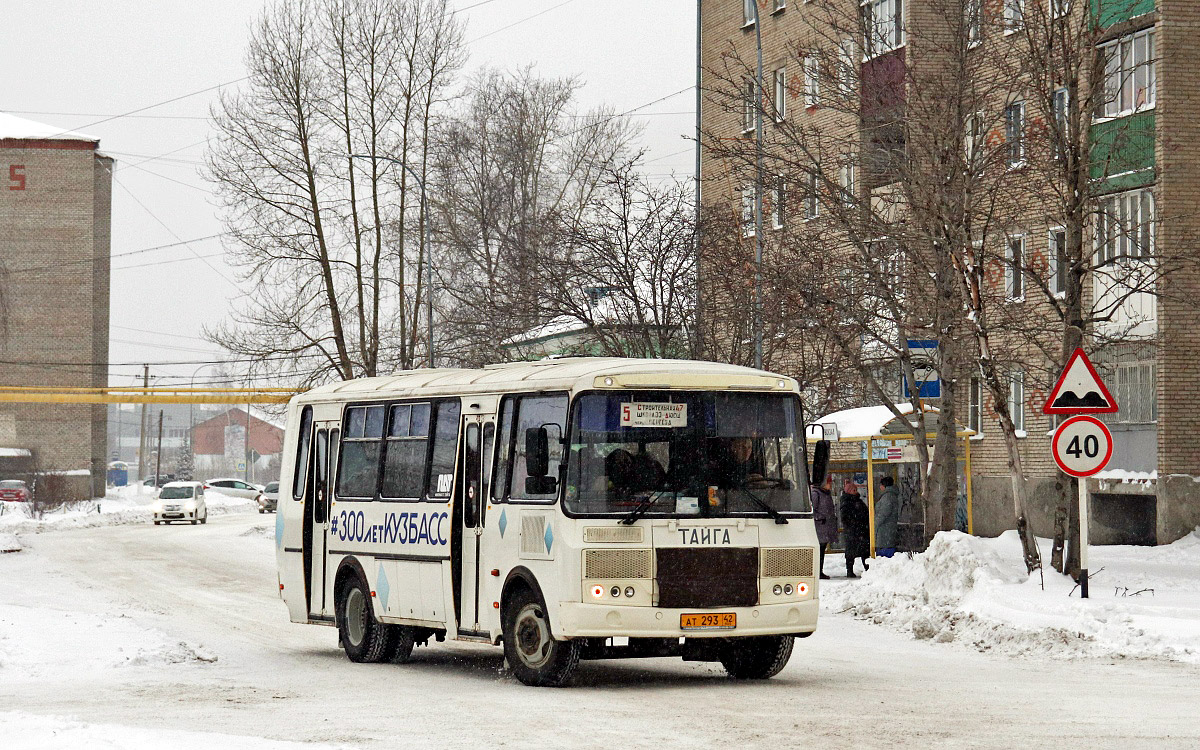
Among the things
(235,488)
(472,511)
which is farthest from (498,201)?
(235,488)

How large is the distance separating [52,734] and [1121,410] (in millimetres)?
29015

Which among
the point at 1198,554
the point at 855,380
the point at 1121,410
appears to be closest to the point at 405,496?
the point at 855,380

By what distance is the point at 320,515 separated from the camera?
17.6m

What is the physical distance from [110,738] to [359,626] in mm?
7250

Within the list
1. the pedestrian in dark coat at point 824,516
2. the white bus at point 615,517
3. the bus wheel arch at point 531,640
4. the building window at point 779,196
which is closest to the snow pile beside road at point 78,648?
the white bus at point 615,517

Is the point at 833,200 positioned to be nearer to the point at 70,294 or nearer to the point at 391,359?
the point at 391,359

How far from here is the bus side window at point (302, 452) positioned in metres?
18.1

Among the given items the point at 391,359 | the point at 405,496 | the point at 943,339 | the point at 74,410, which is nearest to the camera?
the point at 405,496

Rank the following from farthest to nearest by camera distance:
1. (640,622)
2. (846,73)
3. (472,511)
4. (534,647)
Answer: (846,73), (472,511), (534,647), (640,622)

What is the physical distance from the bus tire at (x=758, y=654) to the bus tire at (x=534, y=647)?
142cm

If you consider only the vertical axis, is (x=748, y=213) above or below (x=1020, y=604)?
above

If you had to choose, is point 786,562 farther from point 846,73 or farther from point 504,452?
point 846,73

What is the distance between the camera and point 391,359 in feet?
164

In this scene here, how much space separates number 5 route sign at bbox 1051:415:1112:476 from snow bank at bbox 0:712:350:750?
11.0m
